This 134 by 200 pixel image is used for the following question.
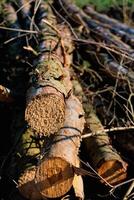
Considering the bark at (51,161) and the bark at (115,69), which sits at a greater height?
the bark at (115,69)

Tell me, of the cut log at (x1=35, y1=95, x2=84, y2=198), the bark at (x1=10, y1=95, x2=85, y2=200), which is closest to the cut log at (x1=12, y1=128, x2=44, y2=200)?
the bark at (x1=10, y1=95, x2=85, y2=200)

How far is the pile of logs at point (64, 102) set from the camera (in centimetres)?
380

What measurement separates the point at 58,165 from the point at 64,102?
0.68 m

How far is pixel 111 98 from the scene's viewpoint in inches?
214

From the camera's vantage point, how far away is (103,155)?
4.32m

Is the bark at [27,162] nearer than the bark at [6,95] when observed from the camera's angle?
Yes

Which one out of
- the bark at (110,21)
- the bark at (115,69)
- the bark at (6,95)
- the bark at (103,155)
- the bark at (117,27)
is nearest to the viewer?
the bark at (103,155)

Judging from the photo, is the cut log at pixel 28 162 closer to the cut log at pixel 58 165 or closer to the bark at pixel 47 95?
the cut log at pixel 58 165

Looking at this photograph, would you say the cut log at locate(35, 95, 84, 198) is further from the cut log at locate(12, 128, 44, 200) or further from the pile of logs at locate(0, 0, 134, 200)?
the cut log at locate(12, 128, 44, 200)

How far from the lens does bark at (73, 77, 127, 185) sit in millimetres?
4262

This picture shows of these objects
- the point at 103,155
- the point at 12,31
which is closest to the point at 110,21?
the point at 12,31

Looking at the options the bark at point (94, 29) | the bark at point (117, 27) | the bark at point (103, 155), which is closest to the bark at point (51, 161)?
the bark at point (103, 155)

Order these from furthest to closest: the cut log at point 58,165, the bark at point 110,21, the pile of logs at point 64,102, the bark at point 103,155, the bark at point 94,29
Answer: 1. the bark at point 110,21
2. the bark at point 94,29
3. the bark at point 103,155
4. the pile of logs at point 64,102
5. the cut log at point 58,165

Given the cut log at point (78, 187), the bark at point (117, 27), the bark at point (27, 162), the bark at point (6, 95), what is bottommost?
the cut log at point (78, 187)
